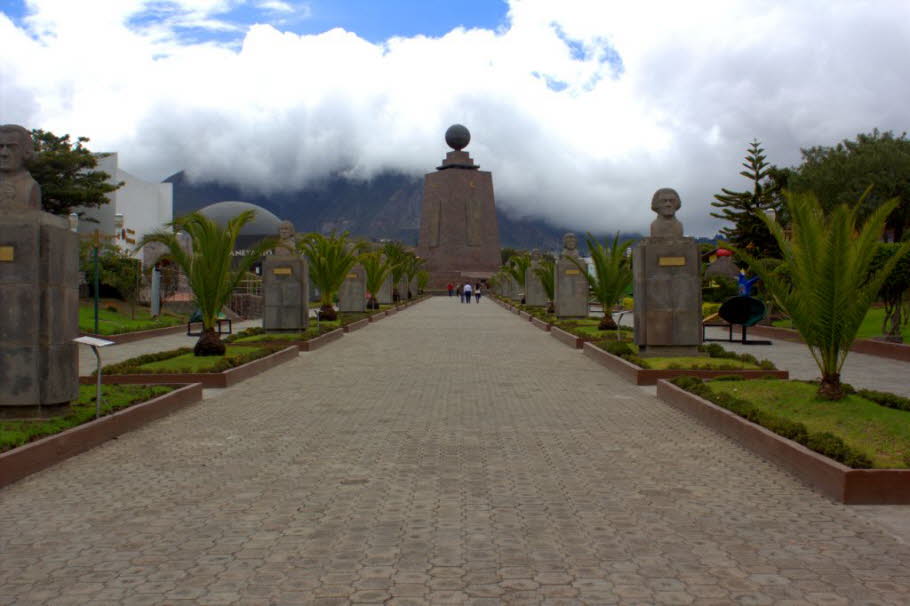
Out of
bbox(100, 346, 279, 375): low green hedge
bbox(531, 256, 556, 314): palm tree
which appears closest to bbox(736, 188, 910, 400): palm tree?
bbox(100, 346, 279, 375): low green hedge

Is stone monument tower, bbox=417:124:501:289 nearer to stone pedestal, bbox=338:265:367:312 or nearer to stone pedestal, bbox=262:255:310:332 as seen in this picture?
stone pedestal, bbox=338:265:367:312

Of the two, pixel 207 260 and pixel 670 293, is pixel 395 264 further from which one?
pixel 670 293

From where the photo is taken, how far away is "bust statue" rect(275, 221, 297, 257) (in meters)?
19.8

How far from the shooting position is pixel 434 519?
4.92 m

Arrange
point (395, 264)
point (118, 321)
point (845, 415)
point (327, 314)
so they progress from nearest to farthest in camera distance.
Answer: point (845, 415)
point (327, 314)
point (118, 321)
point (395, 264)

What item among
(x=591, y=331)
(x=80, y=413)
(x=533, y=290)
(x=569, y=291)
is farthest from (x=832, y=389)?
(x=533, y=290)

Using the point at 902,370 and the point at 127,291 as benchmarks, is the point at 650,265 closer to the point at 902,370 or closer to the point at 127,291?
the point at 902,370

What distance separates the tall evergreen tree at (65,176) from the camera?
120 feet

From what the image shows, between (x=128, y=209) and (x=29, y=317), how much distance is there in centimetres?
4779

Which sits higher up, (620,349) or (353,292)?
(353,292)

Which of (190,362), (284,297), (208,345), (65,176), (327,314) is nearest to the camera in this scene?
(190,362)

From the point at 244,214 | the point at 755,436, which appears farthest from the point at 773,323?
the point at 755,436

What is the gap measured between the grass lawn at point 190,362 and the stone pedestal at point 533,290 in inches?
802

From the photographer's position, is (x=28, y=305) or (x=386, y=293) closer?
(x=28, y=305)
